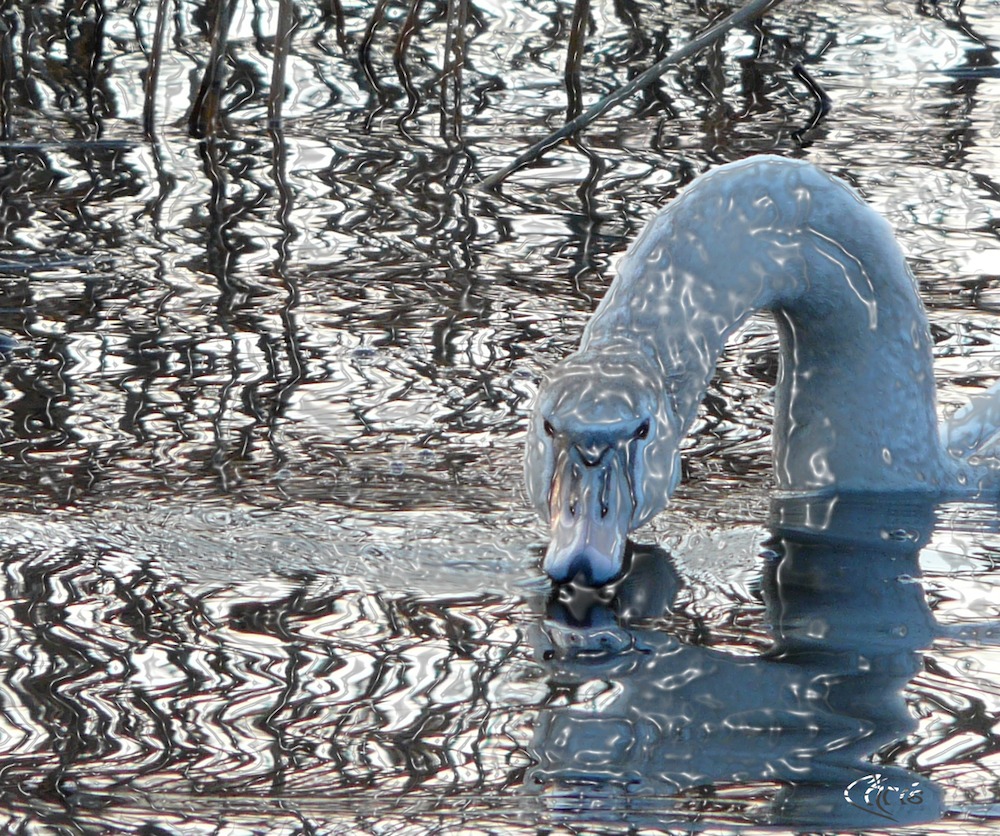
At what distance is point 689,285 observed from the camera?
4.07 meters

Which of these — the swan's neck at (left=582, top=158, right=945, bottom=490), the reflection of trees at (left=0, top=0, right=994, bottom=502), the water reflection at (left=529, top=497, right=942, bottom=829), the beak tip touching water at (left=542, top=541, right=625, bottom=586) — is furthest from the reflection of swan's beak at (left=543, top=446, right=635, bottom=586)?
the reflection of trees at (left=0, top=0, right=994, bottom=502)

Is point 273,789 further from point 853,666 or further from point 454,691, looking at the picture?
point 853,666

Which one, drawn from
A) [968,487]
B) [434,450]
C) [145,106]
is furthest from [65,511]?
[145,106]

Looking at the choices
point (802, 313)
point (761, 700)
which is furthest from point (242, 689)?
point (802, 313)

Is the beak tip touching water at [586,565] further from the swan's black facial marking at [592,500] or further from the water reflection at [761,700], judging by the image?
the water reflection at [761,700]

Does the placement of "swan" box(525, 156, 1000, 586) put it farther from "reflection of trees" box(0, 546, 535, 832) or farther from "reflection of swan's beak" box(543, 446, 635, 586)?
"reflection of trees" box(0, 546, 535, 832)

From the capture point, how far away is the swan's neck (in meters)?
3.96

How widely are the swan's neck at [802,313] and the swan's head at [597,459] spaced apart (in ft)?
0.61

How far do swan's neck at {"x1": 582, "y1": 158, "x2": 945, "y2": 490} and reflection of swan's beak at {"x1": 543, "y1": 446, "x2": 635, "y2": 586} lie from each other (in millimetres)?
305

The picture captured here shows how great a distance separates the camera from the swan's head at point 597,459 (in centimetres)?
351

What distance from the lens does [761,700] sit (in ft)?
11.0

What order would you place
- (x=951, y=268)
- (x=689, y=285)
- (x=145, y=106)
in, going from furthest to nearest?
(x=145, y=106) < (x=951, y=268) < (x=689, y=285)

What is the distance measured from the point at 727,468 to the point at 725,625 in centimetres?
114

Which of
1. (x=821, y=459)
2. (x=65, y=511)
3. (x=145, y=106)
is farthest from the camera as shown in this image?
(x=145, y=106)
